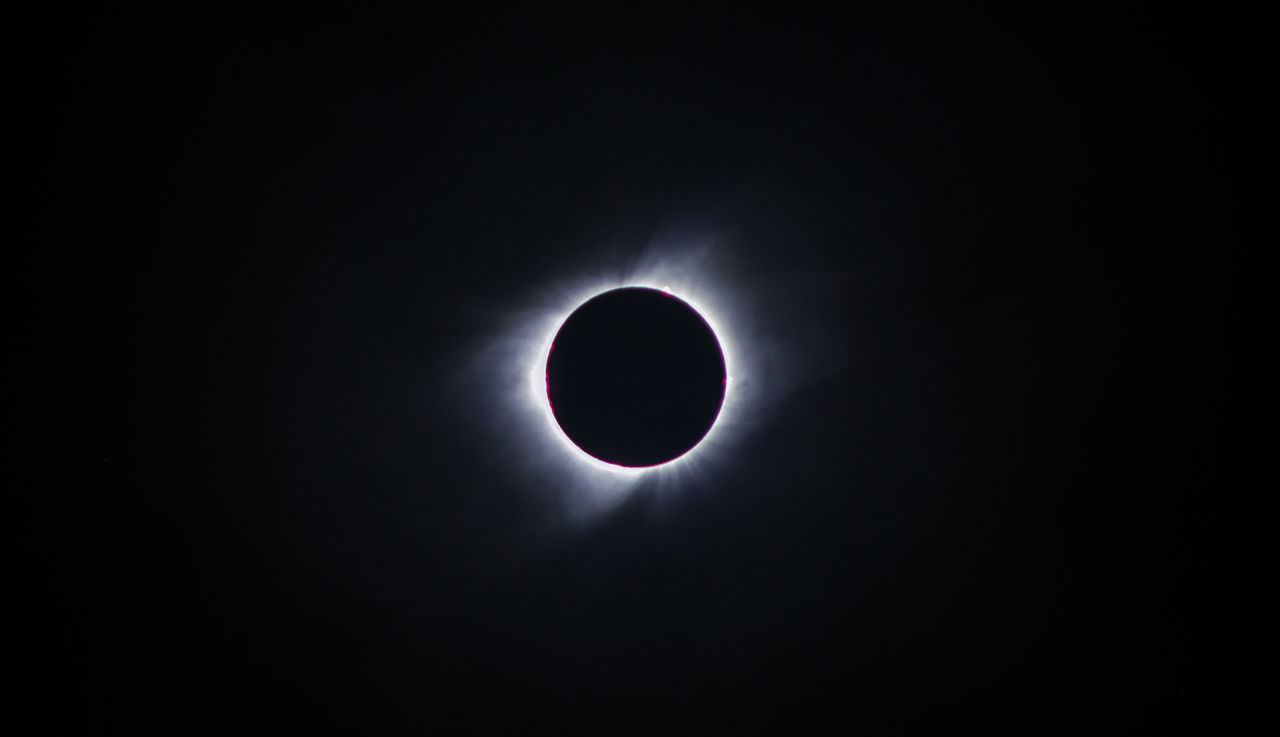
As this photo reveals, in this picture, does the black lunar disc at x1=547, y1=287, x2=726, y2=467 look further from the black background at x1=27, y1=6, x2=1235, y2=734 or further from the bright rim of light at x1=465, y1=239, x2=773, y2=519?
the black background at x1=27, y1=6, x2=1235, y2=734

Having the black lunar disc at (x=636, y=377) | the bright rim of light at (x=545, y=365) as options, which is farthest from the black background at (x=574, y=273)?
the black lunar disc at (x=636, y=377)

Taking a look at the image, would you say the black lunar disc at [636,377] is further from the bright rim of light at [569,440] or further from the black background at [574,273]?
the black background at [574,273]

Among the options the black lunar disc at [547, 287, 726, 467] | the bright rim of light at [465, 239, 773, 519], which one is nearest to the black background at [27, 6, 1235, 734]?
the bright rim of light at [465, 239, 773, 519]

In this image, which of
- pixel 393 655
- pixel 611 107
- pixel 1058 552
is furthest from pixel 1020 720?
pixel 611 107

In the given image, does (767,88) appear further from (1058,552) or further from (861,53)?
(1058,552)

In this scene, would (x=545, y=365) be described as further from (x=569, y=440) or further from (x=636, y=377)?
(x=636, y=377)

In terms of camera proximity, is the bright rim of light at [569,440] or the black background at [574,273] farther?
the bright rim of light at [569,440]

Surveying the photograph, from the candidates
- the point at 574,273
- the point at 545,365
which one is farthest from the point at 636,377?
the point at 574,273
